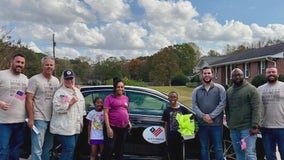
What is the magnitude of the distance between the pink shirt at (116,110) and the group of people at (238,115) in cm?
76

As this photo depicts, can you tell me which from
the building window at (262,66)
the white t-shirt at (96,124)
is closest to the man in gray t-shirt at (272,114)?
the white t-shirt at (96,124)

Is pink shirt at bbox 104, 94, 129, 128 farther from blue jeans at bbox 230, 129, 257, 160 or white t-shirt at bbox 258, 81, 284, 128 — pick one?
white t-shirt at bbox 258, 81, 284, 128

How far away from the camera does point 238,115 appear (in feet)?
19.3

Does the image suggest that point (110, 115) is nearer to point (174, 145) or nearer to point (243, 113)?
point (174, 145)

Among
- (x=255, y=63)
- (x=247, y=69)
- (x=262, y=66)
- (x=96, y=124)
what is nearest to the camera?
(x=96, y=124)

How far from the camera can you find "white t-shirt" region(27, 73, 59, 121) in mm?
5461

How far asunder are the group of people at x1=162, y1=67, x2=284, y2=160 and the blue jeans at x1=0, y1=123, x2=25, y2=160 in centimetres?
244

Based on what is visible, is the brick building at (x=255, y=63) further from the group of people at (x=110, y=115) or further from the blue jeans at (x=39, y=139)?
the blue jeans at (x=39, y=139)

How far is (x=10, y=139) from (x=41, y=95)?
0.87 m

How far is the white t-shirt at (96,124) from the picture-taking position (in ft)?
21.4

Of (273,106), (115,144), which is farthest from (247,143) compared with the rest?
(115,144)

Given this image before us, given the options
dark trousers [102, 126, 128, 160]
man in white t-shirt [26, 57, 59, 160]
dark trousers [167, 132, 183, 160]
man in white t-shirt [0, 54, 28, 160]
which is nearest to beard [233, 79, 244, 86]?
dark trousers [167, 132, 183, 160]

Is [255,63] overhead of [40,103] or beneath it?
overhead

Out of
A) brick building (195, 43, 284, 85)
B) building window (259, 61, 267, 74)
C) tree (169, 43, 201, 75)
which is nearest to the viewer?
brick building (195, 43, 284, 85)
